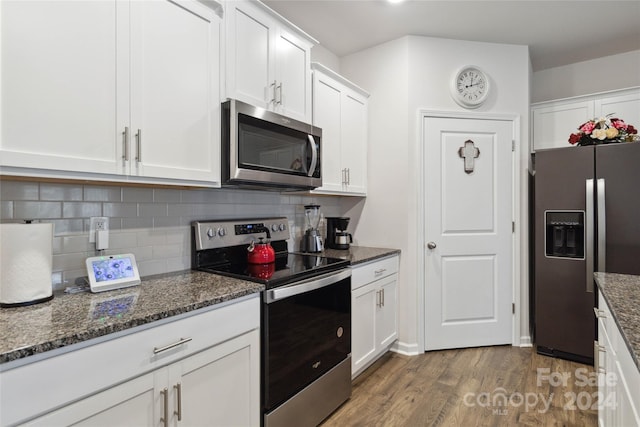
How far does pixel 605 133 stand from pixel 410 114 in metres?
1.47

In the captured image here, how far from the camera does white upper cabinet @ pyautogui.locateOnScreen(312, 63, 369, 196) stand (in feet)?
8.18

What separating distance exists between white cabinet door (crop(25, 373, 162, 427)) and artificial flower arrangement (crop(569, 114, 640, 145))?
332 cm

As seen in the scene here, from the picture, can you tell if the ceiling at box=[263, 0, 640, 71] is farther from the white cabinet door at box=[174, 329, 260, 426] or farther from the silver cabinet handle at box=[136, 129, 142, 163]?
the white cabinet door at box=[174, 329, 260, 426]

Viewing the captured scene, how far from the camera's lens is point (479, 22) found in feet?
8.70

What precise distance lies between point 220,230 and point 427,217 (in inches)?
69.4

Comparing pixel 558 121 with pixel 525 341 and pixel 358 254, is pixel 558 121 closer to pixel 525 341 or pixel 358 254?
pixel 525 341

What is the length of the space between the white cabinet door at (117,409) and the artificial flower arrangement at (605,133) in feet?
10.9

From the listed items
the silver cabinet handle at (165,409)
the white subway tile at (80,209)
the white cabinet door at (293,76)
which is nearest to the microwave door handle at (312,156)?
the white cabinet door at (293,76)

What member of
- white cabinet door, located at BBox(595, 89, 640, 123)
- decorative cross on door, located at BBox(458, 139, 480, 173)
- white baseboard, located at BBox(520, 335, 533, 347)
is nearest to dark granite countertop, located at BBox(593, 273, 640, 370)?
decorative cross on door, located at BBox(458, 139, 480, 173)

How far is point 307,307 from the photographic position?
1.77 m

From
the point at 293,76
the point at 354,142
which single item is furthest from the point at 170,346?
the point at 354,142

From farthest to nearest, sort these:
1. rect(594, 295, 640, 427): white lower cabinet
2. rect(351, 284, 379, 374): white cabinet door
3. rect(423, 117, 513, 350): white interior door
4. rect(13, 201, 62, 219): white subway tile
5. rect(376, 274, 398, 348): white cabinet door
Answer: rect(423, 117, 513, 350): white interior door < rect(376, 274, 398, 348): white cabinet door < rect(351, 284, 379, 374): white cabinet door < rect(13, 201, 62, 219): white subway tile < rect(594, 295, 640, 427): white lower cabinet

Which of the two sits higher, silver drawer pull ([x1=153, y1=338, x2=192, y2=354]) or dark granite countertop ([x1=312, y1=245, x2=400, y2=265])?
dark granite countertop ([x1=312, y1=245, x2=400, y2=265])

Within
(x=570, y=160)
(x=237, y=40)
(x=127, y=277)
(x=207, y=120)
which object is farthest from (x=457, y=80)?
(x=127, y=277)
